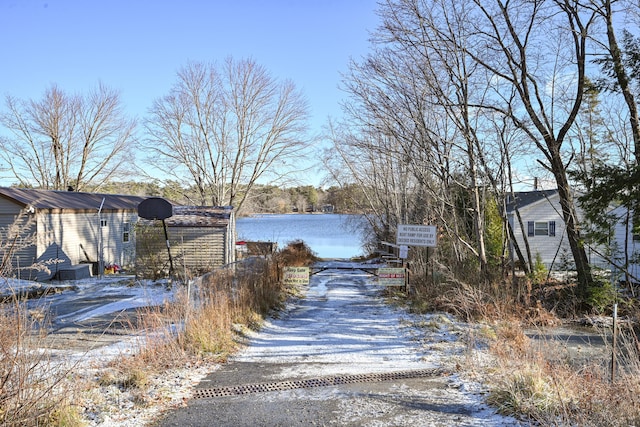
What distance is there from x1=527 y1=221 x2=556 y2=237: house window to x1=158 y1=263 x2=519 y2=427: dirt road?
19808mm

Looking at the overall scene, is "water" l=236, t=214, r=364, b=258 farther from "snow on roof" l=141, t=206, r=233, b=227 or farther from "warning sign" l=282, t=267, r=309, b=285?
"warning sign" l=282, t=267, r=309, b=285

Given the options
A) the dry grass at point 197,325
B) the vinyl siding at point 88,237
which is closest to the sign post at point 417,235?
the dry grass at point 197,325

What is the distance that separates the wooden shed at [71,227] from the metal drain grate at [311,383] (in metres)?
13.4

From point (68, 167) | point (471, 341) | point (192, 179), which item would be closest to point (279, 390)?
point (471, 341)

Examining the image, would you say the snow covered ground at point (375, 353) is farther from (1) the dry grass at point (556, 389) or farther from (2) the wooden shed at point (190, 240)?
(2) the wooden shed at point (190, 240)

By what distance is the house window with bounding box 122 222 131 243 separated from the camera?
80.3 feet

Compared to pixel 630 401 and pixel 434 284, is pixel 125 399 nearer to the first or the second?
pixel 630 401

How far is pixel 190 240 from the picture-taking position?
63.7ft

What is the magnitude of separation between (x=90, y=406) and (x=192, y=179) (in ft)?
96.0

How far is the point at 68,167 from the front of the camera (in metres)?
39.1

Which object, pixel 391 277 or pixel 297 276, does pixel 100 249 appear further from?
pixel 391 277

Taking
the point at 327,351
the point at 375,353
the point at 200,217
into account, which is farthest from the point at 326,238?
the point at 375,353

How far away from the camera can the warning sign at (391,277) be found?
43.4ft

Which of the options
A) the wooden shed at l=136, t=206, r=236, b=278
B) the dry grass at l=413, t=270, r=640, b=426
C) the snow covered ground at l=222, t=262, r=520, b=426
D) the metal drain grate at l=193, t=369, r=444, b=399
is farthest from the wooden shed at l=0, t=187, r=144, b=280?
the dry grass at l=413, t=270, r=640, b=426
